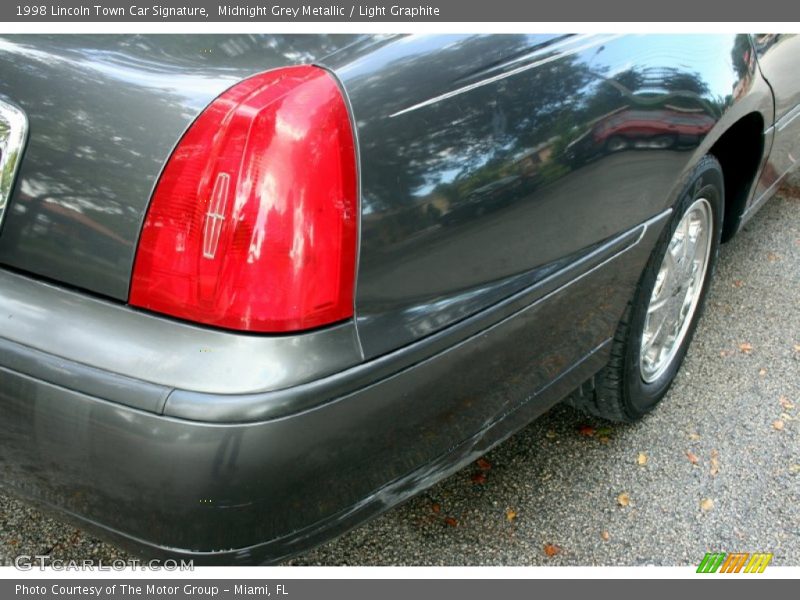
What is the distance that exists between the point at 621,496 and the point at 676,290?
30.3 inches

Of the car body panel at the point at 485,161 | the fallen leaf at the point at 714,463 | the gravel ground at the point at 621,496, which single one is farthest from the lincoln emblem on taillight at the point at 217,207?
the fallen leaf at the point at 714,463

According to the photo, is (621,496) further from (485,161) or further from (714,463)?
(485,161)

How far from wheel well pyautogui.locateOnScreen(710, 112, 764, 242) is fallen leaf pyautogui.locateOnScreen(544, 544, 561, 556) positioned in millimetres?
1503

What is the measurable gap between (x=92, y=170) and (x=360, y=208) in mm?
504

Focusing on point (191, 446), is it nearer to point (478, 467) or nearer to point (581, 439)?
point (478, 467)

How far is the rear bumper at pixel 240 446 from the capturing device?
1.47 m

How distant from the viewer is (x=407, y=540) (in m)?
2.34

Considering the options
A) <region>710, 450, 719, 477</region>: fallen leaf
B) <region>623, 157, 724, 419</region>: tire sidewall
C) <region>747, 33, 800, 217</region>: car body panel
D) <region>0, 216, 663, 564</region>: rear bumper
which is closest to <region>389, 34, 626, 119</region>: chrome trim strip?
<region>0, 216, 663, 564</region>: rear bumper

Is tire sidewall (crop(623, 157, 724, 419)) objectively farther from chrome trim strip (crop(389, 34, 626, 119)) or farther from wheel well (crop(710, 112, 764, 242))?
chrome trim strip (crop(389, 34, 626, 119))

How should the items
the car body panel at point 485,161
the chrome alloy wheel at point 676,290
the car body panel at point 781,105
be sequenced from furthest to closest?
the car body panel at point 781,105 → the chrome alloy wheel at point 676,290 → the car body panel at point 485,161

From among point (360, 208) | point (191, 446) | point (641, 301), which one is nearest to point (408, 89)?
point (360, 208)
